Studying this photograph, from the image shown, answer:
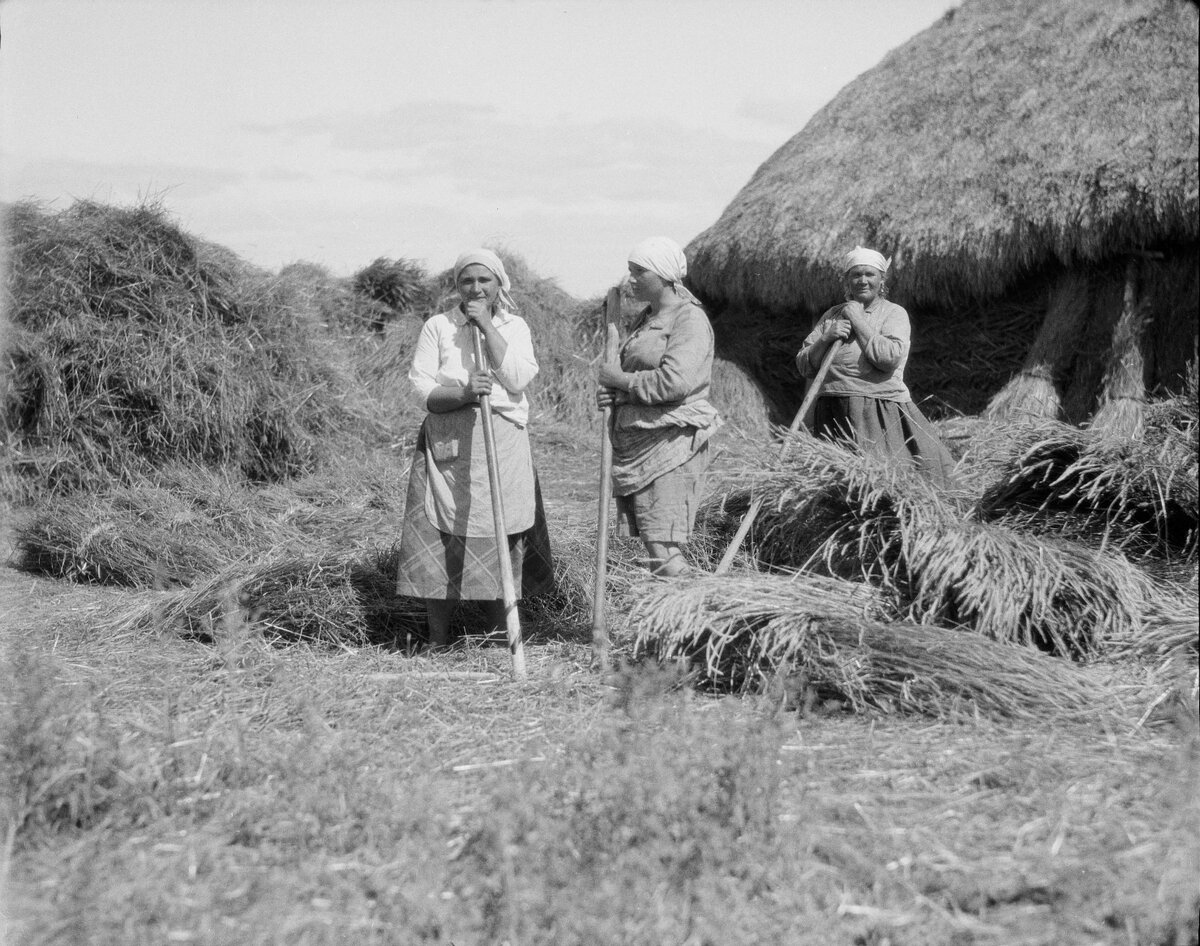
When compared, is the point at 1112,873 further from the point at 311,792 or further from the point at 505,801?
the point at 311,792

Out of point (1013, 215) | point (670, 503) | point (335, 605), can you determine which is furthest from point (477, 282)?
point (1013, 215)

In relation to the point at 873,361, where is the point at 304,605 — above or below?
below

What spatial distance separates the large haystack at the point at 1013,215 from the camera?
6.05m

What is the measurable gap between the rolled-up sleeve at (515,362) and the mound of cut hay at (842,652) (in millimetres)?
775

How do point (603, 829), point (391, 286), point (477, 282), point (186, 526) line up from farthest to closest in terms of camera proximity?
point (391, 286) < point (186, 526) < point (477, 282) < point (603, 829)

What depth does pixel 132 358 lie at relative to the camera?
21.9ft

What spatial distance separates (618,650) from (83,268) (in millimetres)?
4537

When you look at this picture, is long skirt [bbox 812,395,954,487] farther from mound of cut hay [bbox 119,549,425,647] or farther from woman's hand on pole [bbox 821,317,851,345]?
mound of cut hay [bbox 119,549,425,647]

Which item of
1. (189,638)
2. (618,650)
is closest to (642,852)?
(618,650)

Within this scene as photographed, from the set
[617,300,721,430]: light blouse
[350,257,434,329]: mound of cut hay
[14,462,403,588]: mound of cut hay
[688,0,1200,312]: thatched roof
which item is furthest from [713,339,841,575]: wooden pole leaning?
[350,257,434,329]: mound of cut hay

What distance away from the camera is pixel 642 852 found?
2.27 meters

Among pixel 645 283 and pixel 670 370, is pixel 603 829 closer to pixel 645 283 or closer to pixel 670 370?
pixel 670 370

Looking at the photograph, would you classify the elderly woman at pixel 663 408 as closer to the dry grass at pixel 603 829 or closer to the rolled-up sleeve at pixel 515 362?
the rolled-up sleeve at pixel 515 362

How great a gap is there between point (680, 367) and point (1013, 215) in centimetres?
345
